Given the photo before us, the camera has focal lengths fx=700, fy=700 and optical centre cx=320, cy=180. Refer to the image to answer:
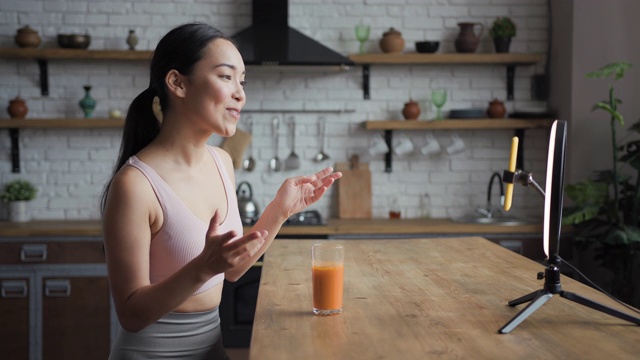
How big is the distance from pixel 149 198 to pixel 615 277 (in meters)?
3.13

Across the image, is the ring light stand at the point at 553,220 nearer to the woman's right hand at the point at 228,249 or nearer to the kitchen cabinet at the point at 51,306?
the woman's right hand at the point at 228,249

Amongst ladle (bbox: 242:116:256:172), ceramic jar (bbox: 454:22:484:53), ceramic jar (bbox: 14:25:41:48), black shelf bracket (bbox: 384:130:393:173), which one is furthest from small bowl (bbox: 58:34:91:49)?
ceramic jar (bbox: 454:22:484:53)

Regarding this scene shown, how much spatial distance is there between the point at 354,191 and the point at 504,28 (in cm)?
145

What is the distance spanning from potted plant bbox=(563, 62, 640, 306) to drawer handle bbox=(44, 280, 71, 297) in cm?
282

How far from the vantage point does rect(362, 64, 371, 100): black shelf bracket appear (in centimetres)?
471

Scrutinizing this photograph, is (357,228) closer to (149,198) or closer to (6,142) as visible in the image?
(6,142)

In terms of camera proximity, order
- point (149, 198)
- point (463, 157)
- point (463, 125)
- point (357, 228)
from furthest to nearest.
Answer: point (463, 157)
point (463, 125)
point (357, 228)
point (149, 198)

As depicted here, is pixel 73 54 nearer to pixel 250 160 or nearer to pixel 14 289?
pixel 250 160

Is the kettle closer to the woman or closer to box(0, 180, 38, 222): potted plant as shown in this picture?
box(0, 180, 38, 222): potted plant

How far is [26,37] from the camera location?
4.43 metres

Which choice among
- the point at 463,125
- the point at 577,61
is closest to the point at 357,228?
the point at 463,125

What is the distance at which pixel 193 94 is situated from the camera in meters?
1.63

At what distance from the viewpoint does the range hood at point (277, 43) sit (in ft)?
13.5

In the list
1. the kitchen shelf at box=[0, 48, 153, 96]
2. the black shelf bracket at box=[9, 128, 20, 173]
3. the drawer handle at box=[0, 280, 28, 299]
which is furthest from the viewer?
the black shelf bracket at box=[9, 128, 20, 173]
